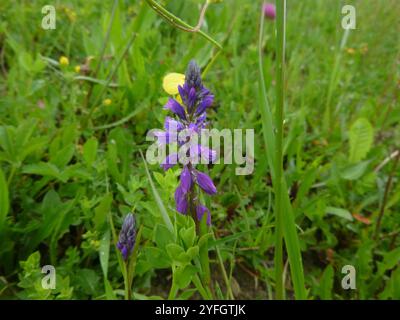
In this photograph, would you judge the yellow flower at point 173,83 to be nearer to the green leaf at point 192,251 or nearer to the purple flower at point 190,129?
the purple flower at point 190,129

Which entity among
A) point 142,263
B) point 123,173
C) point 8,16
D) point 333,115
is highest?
point 8,16

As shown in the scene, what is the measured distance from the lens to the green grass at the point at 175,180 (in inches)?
46.9

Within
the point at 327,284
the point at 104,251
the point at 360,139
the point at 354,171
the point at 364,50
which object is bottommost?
the point at 327,284

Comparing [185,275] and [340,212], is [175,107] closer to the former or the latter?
[185,275]

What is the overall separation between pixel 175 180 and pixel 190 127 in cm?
23

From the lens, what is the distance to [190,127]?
1018mm

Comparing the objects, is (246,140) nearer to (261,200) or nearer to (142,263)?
(261,200)

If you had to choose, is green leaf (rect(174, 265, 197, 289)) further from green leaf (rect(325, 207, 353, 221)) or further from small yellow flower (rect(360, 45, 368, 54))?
small yellow flower (rect(360, 45, 368, 54))

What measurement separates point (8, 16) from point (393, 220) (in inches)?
93.2

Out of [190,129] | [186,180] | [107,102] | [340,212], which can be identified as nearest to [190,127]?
[190,129]

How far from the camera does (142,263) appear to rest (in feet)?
4.24

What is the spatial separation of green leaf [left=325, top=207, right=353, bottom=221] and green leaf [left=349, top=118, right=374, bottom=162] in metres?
0.38

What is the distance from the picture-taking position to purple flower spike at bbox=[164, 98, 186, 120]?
1.01 metres
